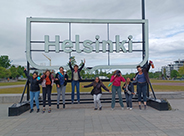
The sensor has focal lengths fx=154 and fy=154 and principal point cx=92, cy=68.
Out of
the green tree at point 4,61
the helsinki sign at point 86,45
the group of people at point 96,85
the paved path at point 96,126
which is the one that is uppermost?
the green tree at point 4,61

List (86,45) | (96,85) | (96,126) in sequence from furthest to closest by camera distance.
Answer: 1. (86,45)
2. (96,85)
3. (96,126)

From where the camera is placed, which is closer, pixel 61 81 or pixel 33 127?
pixel 33 127

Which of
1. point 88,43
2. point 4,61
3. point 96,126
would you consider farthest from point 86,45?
point 4,61

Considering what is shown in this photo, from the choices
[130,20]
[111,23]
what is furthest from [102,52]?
[130,20]

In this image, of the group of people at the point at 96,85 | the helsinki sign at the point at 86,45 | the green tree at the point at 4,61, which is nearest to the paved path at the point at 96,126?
the group of people at the point at 96,85

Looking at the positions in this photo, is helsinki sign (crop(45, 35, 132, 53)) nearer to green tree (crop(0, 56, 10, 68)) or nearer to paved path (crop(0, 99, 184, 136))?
paved path (crop(0, 99, 184, 136))

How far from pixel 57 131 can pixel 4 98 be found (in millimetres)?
6574

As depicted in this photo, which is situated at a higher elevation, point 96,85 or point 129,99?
point 96,85

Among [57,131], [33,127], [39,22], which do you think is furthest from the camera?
[39,22]

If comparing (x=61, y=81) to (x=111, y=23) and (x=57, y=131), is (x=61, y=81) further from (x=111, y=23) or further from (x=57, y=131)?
(x=111, y=23)

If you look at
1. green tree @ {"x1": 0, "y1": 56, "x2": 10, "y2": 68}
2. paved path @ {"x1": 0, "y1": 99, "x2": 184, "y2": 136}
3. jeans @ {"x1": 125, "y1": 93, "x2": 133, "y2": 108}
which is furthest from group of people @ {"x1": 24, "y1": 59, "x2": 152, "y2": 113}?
green tree @ {"x1": 0, "y1": 56, "x2": 10, "y2": 68}

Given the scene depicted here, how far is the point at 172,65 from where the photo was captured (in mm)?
142125

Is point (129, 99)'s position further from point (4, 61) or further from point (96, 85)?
point (4, 61)

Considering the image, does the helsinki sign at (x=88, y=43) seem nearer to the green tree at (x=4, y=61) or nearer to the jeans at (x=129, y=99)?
the jeans at (x=129, y=99)
